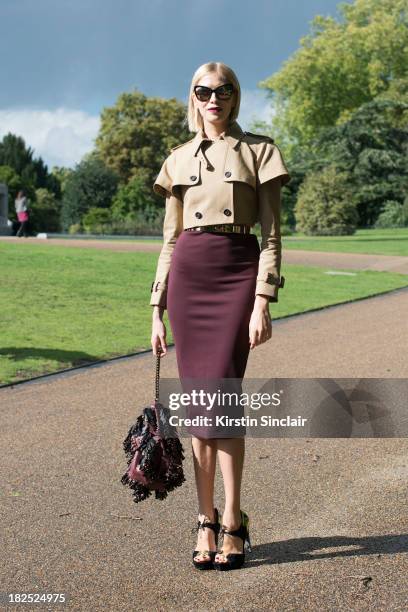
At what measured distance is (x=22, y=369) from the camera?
341 inches

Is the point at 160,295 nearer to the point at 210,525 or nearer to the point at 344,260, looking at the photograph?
Result: the point at 210,525

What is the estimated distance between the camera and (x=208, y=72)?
12.1 feet

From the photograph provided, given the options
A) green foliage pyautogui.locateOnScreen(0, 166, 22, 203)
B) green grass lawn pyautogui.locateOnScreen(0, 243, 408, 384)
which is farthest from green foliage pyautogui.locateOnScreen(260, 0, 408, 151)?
green grass lawn pyautogui.locateOnScreen(0, 243, 408, 384)

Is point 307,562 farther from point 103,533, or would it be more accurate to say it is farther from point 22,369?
point 22,369

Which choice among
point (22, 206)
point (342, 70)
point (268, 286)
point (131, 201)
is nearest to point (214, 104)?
point (268, 286)

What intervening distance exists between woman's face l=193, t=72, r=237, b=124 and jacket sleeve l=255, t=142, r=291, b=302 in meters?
0.24

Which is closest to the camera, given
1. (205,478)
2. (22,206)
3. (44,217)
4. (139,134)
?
(205,478)

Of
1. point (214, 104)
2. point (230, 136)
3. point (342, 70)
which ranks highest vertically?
point (342, 70)

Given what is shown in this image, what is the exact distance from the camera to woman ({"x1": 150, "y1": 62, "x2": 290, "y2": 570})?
362cm

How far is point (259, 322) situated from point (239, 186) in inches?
23.1

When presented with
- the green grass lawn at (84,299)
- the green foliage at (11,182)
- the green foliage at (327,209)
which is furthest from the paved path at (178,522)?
the green foliage at (11,182)

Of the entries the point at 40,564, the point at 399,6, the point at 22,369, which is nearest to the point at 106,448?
the point at 40,564

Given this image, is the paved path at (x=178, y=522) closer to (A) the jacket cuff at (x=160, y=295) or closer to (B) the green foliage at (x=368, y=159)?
(A) the jacket cuff at (x=160, y=295)

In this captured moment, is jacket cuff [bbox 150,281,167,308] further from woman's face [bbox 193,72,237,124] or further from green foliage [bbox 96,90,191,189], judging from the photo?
green foliage [bbox 96,90,191,189]
